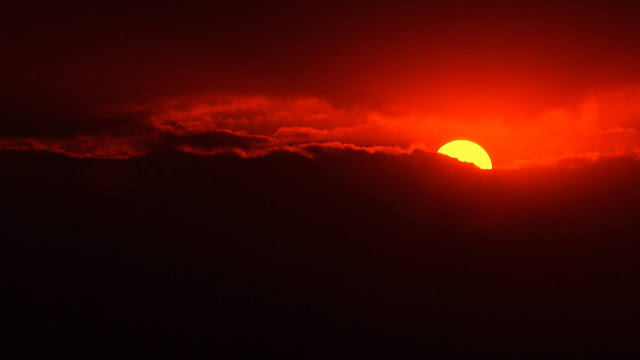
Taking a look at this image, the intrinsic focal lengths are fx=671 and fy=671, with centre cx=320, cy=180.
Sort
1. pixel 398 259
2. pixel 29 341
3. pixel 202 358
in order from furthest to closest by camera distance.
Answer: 1. pixel 398 259
2. pixel 202 358
3. pixel 29 341

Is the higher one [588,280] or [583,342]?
[588,280]

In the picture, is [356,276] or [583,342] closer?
[583,342]

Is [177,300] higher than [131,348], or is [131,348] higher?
[177,300]

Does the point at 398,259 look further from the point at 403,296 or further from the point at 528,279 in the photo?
the point at 528,279

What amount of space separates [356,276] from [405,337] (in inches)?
346

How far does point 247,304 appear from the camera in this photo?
7650cm

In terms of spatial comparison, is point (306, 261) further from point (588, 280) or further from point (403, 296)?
point (588, 280)

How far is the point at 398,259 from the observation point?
79.4 meters

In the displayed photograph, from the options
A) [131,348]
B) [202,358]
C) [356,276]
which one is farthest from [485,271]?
[131,348]

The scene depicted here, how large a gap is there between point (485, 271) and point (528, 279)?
15.8ft

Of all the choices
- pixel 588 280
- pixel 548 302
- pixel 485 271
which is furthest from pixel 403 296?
pixel 588 280

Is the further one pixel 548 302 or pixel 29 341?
pixel 548 302

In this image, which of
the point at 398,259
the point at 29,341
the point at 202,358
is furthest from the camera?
the point at 398,259

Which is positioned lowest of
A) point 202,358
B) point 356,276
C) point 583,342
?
point 202,358
